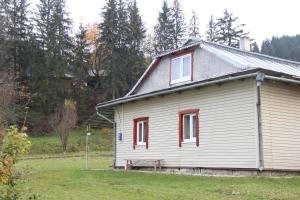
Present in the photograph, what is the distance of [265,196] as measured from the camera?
985 cm

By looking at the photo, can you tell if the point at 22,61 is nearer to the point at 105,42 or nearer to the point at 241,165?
the point at 105,42

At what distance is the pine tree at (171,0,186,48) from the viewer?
62594 millimetres

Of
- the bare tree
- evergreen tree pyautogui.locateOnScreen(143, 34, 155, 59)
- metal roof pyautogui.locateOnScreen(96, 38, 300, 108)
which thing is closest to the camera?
metal roof pyautogui.locateOnScreen(96, 38, 300, 108)

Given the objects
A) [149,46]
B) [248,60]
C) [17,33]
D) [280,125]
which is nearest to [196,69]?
[248,60]

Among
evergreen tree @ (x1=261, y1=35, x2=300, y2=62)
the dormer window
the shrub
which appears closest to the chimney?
the dormer window

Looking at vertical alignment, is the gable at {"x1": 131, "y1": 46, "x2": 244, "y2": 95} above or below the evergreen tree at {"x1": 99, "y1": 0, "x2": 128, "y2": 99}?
below

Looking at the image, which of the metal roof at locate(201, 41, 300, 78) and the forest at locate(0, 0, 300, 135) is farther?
A: the forest at locate(0, 0, 300, 135)

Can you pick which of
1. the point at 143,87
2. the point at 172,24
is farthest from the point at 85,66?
the point at 143,87

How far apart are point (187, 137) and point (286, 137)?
13.0 ft

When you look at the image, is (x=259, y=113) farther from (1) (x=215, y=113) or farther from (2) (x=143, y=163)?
(2) (x=143, y=163)

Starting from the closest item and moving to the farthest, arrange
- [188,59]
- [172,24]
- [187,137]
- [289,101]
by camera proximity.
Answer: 1. [289,101]
2. [187,137]
3. [188,59]
4. [172,24]

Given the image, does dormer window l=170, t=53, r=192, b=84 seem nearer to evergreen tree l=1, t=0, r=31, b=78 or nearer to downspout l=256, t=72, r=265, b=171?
downspout l=256, t=72, r=265, b=171

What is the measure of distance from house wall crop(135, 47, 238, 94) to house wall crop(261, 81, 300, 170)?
183cm

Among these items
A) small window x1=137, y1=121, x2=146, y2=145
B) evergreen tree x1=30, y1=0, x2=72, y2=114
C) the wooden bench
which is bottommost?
the wooden bench
